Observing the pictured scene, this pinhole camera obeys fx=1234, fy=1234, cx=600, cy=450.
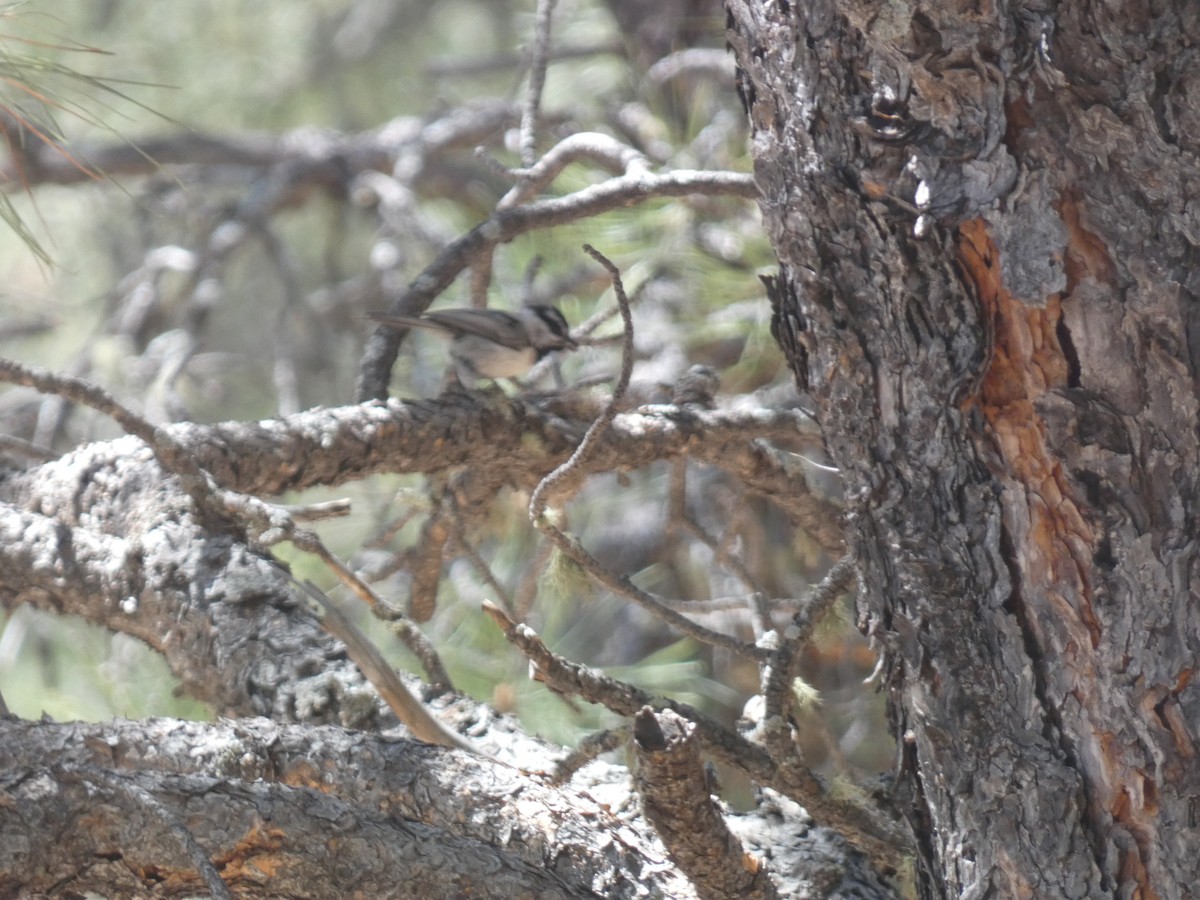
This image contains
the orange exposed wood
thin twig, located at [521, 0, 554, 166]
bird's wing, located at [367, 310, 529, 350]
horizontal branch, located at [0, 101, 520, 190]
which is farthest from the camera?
horizontal branch, located at [0, 101, 520, 190]

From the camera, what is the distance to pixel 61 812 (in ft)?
3.51

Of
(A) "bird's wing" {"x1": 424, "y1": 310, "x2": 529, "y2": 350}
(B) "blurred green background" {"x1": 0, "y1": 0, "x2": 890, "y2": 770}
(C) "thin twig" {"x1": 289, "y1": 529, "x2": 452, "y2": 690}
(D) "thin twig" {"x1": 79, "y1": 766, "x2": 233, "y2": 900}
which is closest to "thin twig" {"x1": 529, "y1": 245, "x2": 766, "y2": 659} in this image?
(C) "thin twig" {"x1": 289, "y1": 529, "x2": 452, "y2": 690}

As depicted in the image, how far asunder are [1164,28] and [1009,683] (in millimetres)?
608

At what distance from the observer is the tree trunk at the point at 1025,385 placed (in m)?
1.11

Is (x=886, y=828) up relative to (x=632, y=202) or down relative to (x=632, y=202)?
down

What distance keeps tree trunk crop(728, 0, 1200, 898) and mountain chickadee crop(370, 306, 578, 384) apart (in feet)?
5.57

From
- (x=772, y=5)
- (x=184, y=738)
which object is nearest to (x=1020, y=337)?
(x=772, y=5)

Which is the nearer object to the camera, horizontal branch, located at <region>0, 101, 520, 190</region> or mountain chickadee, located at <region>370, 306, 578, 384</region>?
mountain chickadee, located at <region>370, 306, 578, 384</region>

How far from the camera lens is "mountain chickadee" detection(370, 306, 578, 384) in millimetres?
2984

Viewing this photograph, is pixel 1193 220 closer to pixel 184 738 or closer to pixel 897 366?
pixel 897 366

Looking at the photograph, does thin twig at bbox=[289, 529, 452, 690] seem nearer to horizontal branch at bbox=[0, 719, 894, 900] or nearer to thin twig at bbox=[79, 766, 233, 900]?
horizontal branch at bbox=[0, 719, 894, 900]

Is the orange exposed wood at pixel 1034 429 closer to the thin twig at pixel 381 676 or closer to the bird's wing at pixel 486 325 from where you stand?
the thin twig at pixel 381 676

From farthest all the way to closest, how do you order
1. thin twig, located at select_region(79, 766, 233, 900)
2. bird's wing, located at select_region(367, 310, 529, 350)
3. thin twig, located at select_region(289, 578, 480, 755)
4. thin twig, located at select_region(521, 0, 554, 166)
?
bird's wing, located at select_region(367, 310, 529, 350) < thin twig, located at select_region(521, 0, 554, 166) < thin twig, located at select_region(289, 578, 480, 755) < thin twig, located at select_region(79, 766, 233, 900)

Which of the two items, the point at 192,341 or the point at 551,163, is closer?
the point at 551,163
